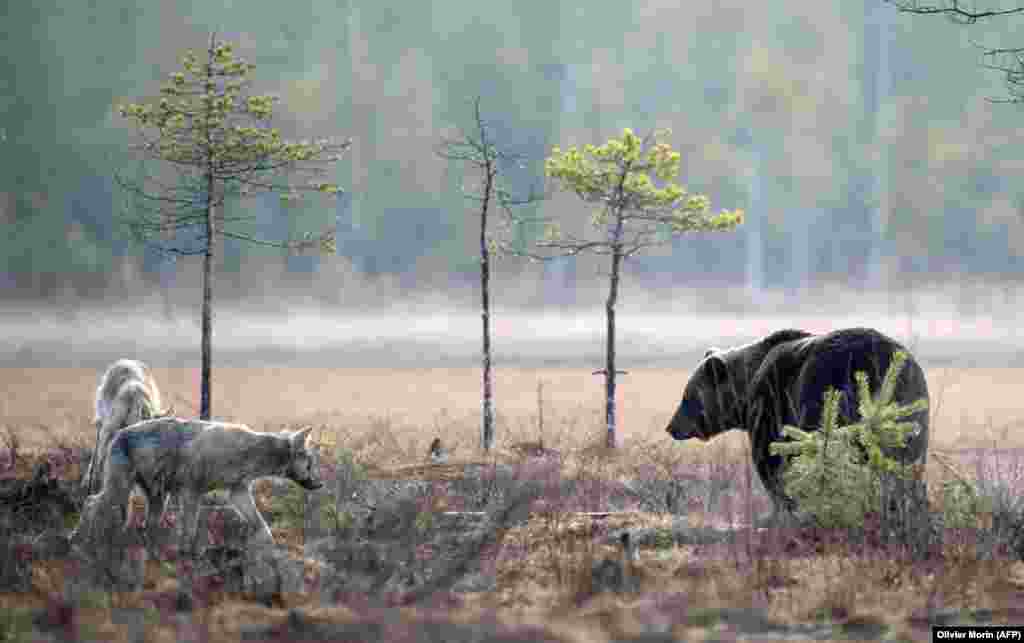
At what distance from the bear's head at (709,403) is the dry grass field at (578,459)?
336mm

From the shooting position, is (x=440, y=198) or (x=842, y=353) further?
(x=440, y=198)

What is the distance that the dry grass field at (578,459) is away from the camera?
8875mm

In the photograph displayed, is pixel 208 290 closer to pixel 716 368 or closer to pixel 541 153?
pixel 716 368

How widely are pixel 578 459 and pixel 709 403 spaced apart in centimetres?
392

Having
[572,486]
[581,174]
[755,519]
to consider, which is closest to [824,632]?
[755,519]

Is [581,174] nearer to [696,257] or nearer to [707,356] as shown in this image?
[707,356]

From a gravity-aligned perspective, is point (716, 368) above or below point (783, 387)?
above

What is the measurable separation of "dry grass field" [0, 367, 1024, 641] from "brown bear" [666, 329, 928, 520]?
1.15 feet

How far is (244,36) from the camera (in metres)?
66.8

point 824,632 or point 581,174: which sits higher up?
point 581,174

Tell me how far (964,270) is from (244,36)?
35.7 metres

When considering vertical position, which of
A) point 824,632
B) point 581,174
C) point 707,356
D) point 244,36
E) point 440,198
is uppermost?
point 244,36

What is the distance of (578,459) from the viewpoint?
17.8m

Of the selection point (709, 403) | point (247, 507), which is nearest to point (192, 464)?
point (247, 507)
